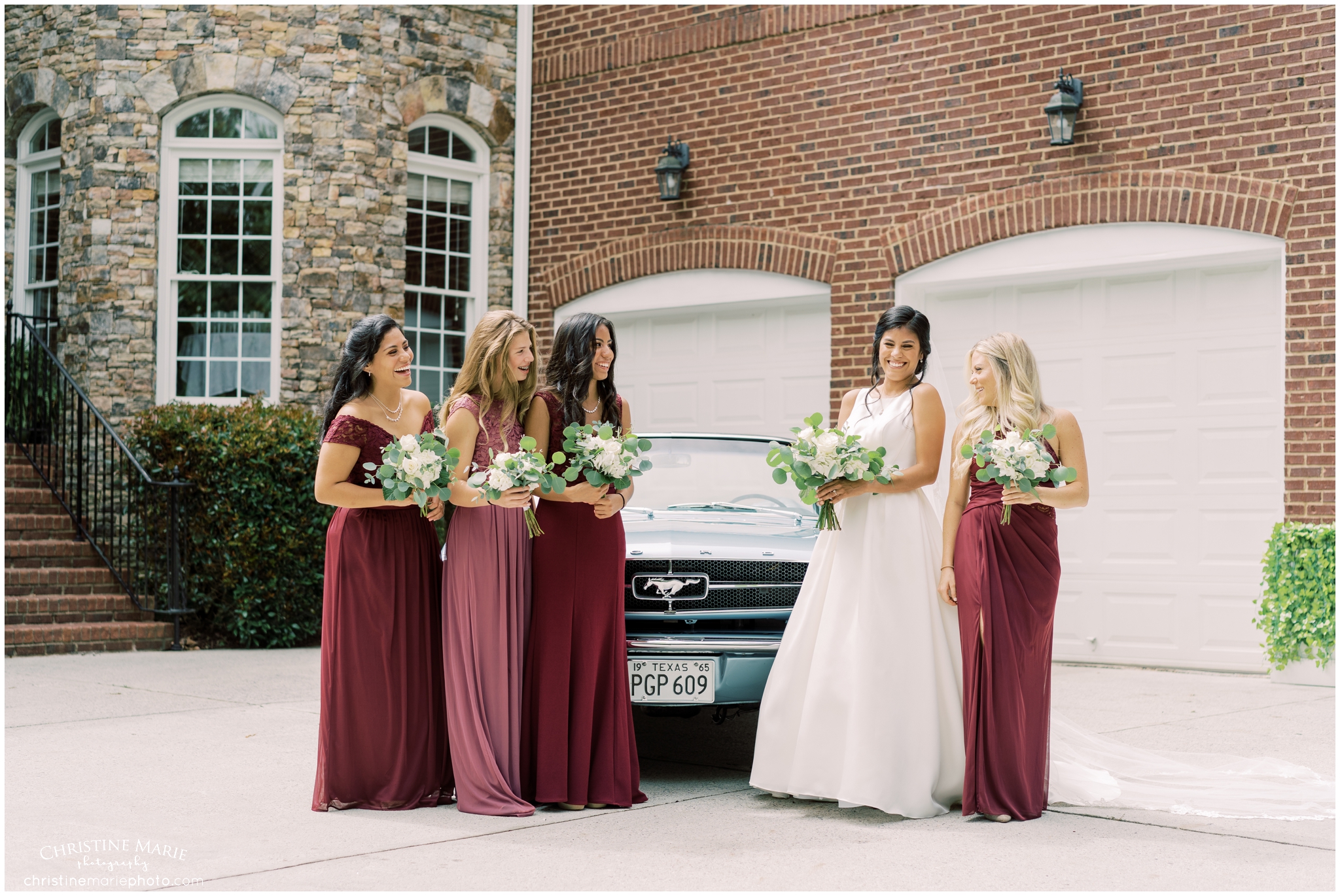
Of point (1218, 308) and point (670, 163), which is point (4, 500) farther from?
point (1218, 308)

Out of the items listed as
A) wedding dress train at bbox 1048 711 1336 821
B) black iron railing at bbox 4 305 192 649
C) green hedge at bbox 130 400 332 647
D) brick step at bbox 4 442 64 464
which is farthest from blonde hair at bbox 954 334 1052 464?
brick step at bbox 4 442 64 464

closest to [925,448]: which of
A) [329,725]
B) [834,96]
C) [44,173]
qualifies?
[329,725]

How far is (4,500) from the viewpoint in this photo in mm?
11305

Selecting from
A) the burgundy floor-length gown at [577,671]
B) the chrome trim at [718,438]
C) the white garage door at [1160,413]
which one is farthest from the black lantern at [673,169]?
the burgundy floor-length gown at [577,671]

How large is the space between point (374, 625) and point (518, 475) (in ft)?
2.83

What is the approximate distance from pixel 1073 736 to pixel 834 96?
22.7 feet

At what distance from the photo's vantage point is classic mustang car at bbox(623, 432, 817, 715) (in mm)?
5527

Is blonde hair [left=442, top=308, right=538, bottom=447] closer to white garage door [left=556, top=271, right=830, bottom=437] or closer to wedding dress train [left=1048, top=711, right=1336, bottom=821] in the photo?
wedding dress train [left=1048, top=711, right=1336, bottom=821]

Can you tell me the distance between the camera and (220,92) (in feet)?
40.2

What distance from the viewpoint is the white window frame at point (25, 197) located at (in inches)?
504

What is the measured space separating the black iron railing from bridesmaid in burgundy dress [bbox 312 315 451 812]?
19.2 feet

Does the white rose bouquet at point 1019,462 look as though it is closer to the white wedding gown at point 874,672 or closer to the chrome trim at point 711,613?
the white wedding gown at point 874,672

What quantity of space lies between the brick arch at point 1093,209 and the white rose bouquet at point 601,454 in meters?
5.92

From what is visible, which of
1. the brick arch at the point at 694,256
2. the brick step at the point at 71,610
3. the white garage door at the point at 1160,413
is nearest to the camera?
the white garage door at the point at 1160,413
